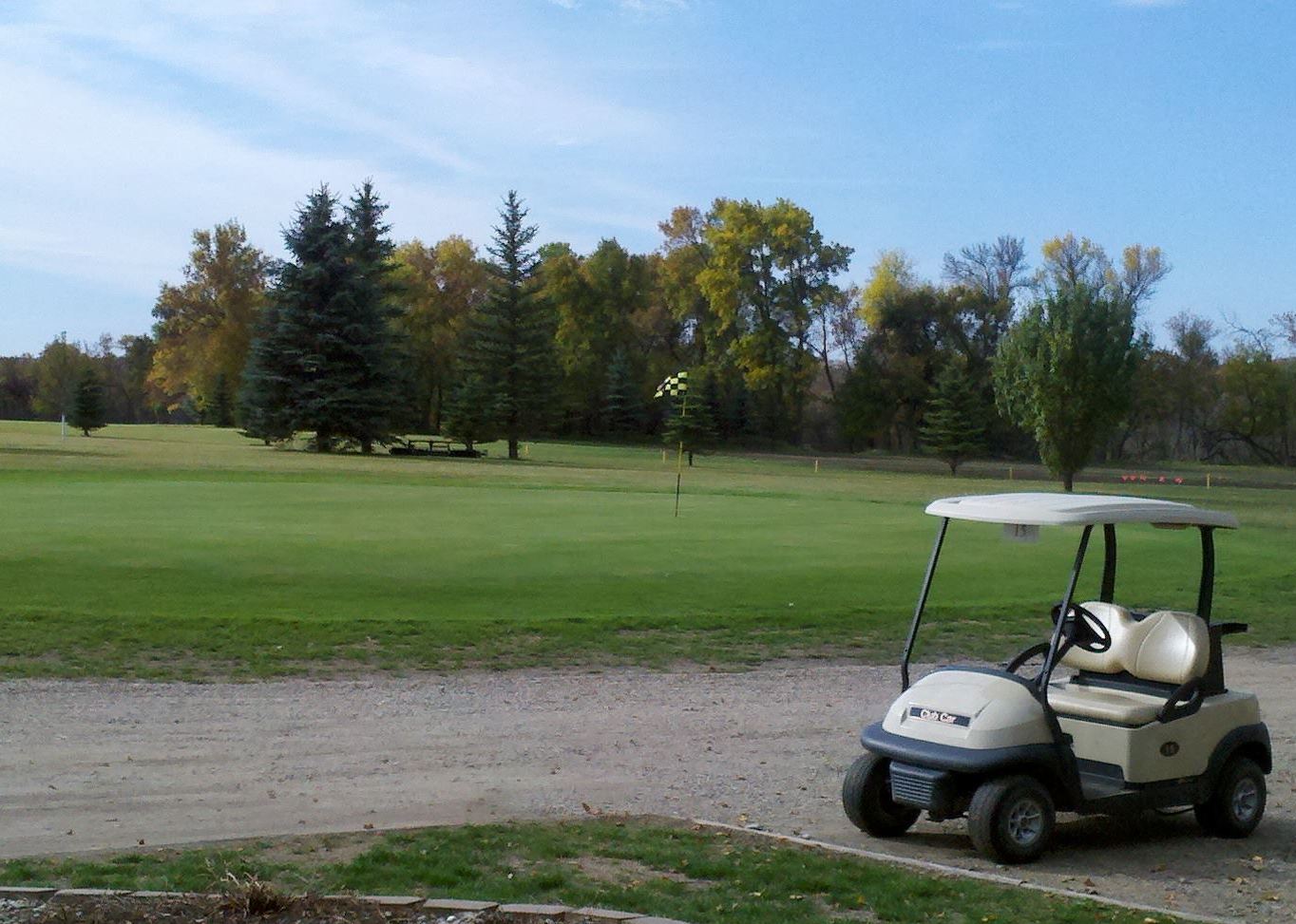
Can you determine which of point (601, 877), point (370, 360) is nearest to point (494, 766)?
point (601, 877)

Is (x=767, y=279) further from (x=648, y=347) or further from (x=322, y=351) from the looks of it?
(x=322, y=351)

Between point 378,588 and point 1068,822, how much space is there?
34.1ft

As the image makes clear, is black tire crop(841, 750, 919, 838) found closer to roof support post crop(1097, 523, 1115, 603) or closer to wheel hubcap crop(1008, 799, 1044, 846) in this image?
wheel hubcap crop(1008, 799, 1044, 846)

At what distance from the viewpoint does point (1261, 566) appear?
23.1m

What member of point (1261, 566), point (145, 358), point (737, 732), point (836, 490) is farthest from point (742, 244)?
point (737, 732)

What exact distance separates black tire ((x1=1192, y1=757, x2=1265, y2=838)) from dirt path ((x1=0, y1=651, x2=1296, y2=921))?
0.11m

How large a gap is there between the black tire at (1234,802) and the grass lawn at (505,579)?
612cm

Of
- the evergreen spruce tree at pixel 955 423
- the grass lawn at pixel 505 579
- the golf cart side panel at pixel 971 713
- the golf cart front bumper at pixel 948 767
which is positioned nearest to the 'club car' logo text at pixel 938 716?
the golf cart side panel at pixel 971 713

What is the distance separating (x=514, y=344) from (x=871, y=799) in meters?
66.5

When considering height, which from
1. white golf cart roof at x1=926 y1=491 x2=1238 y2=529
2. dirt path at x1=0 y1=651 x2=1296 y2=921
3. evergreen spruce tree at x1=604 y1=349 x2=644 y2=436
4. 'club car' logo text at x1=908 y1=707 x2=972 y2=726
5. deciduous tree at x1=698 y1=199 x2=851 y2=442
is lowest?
dirt path at x1=0 y1=651 x2=1296 y2=921

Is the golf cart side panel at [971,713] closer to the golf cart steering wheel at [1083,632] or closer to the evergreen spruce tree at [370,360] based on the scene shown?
the golf cart steering wheel at [1083,632]

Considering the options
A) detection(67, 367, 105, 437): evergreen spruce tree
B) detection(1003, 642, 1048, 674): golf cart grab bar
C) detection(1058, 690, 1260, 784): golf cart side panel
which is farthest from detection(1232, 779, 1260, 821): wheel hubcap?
detection(67, 367, 105, 437): evergreen spruce tree

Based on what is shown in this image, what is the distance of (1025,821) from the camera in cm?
729

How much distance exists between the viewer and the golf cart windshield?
7.55 m
